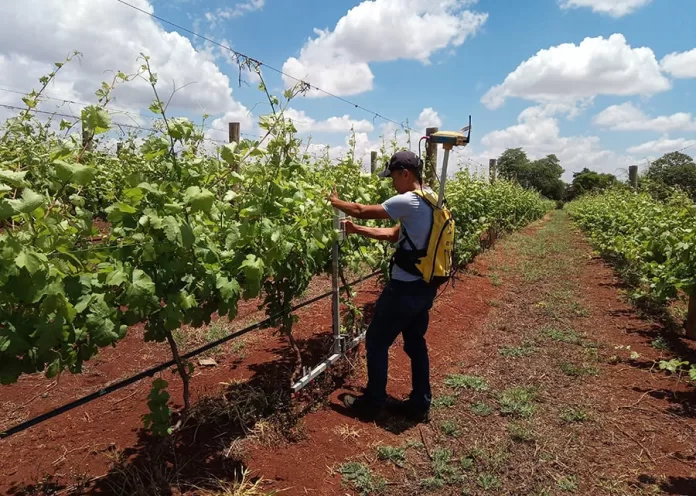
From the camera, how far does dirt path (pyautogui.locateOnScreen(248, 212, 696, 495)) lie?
3045mm

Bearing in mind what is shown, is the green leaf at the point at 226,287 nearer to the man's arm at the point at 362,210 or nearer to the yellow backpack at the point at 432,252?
the man's arm at the point at 362,210

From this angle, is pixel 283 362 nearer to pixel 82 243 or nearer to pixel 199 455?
pixel 199 455

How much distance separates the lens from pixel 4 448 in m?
3.23

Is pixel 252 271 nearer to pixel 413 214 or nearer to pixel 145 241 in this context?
pixel 145 241

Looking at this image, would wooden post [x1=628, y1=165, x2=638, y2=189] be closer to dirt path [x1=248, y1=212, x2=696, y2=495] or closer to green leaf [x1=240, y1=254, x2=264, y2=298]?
dirt path [x1=248, y1=212, x2=696, y2=495]

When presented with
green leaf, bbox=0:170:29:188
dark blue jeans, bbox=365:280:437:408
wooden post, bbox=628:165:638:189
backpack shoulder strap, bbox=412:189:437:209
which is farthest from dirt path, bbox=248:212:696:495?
wooden post, bbox=628:165:638:189

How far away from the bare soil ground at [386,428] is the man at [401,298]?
184 mm

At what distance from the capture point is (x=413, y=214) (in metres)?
3.31

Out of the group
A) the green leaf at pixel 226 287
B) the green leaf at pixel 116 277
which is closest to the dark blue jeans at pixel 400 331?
the green leaf at pixel 226 287

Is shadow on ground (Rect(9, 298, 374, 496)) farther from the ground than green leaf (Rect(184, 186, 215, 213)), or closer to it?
closer to it

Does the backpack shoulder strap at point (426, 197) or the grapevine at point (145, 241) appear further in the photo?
the backpack shoulder strap at point (426, 197)

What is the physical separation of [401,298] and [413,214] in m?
0.58

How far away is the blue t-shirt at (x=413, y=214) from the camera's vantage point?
328 centimetres

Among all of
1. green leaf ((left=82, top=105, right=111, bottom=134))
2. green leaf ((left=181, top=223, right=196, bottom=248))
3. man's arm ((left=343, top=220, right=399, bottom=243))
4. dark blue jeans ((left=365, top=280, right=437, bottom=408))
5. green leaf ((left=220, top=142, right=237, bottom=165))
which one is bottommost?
dark blue jeans ((left=365, top=280, right=437, bottom=408))
